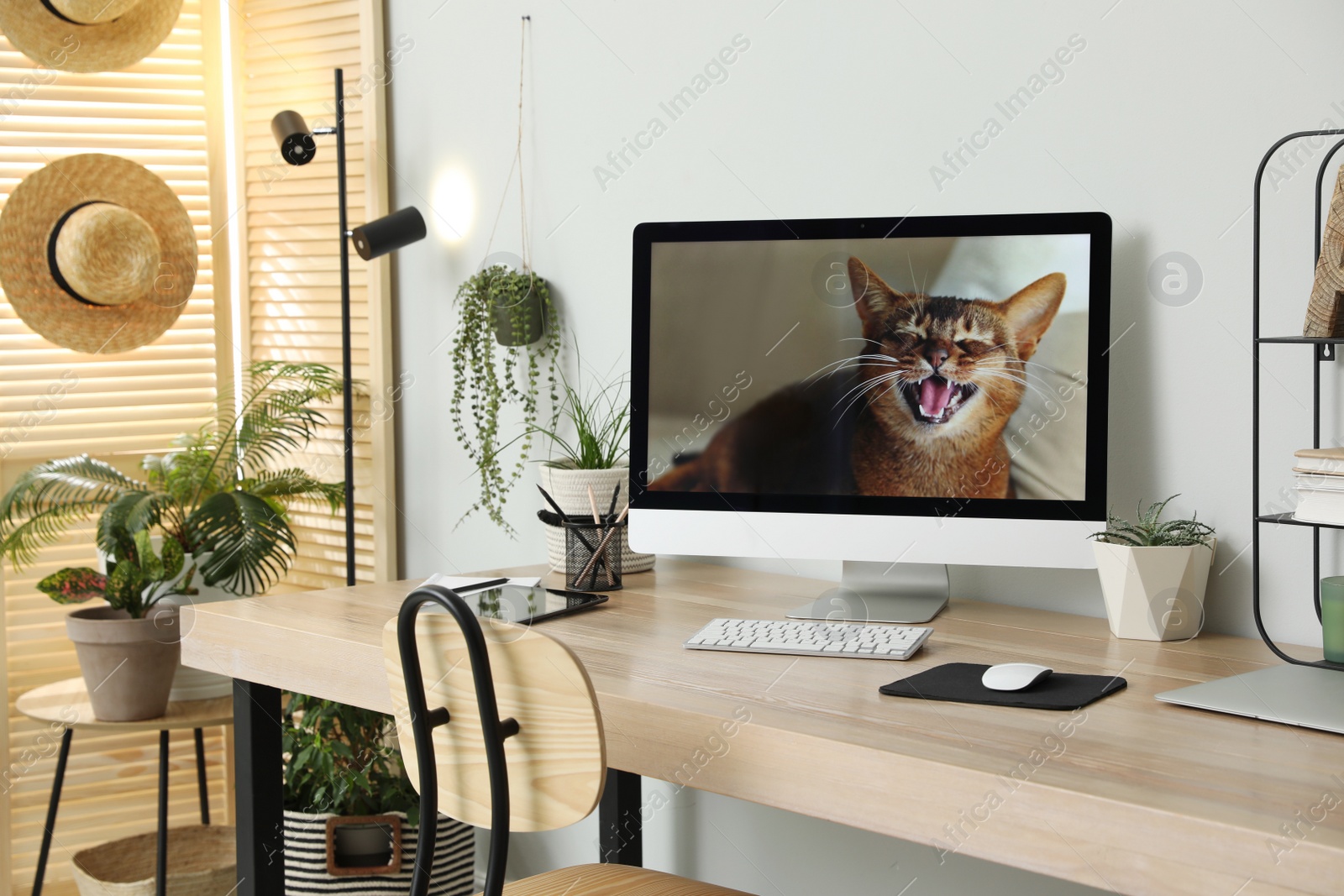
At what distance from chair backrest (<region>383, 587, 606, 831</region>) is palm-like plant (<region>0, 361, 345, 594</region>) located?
147 centimetres

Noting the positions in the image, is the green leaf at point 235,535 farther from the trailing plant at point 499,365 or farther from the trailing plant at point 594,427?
the trailing plant at point 594,427

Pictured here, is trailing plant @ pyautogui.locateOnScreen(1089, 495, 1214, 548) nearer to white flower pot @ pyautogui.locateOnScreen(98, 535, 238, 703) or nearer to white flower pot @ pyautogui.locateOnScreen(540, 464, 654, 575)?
white flower pot @ pyautogui.locateOnScreen(540, 464, 654, 575)

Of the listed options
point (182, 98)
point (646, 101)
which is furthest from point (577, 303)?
point (182, 98)

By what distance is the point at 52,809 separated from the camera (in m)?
2.65

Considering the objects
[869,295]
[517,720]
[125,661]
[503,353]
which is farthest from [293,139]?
[517,720]

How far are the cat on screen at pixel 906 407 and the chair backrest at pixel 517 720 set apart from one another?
0.66 metres

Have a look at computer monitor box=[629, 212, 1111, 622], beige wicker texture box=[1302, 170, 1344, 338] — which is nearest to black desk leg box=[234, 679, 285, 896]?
computer monitor box=[629, 212, 1111, 622]

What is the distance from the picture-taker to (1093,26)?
1.73 m

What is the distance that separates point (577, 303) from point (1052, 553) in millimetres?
1188

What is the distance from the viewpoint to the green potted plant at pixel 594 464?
7.02 ft

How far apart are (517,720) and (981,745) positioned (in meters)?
0.46

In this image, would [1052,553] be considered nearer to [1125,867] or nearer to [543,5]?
[1125,867]

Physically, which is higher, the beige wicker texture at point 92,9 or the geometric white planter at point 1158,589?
the beige wicker texture at point 92,9

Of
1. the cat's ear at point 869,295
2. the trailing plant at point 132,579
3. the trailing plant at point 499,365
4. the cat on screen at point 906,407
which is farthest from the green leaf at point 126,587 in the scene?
the cat's ear at point 869,295
